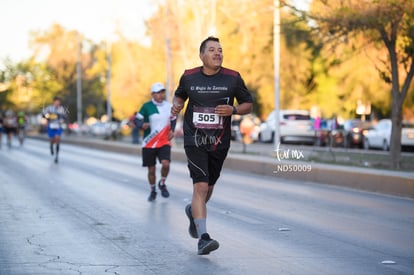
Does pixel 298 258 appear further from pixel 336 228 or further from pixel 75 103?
pixel 75 103

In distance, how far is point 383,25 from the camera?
68.3 feet

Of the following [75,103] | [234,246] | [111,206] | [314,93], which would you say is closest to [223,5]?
[314,93]

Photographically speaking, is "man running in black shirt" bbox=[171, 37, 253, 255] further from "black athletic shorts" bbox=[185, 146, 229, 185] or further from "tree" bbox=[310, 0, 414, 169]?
"tree" bbox=[310, 0, 414, 169]

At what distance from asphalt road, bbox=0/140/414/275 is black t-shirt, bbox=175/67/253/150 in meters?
1.19

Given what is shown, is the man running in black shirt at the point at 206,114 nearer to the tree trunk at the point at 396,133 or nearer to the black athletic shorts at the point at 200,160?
the black athletic shorts at the point at 200,160

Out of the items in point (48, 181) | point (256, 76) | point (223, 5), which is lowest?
point (48, 181)

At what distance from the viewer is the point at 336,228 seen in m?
11.1

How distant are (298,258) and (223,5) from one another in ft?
151

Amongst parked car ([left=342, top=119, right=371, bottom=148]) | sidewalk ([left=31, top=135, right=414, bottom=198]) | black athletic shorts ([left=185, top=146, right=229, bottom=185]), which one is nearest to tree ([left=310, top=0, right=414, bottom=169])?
sidewalk ([left=31, top=135, right=414, bottom=198])

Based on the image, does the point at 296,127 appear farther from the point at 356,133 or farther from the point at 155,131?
the point at 155,131

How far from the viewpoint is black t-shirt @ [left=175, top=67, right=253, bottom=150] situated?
28.9 ft

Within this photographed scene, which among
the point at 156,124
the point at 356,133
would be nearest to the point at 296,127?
the point at 356,133

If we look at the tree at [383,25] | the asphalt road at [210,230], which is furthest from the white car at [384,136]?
the asphalt road at [210,230]

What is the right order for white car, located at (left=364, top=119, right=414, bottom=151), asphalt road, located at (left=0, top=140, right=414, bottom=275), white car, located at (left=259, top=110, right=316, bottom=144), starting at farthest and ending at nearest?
1. white car, located at (left=259, top=110, right=316, bottom=144)
2. white car, located at (left=364, top=119, right=414, bottom=151)
3. asphalt road, located at (left=0, top=140, right=414, bottom=275)
